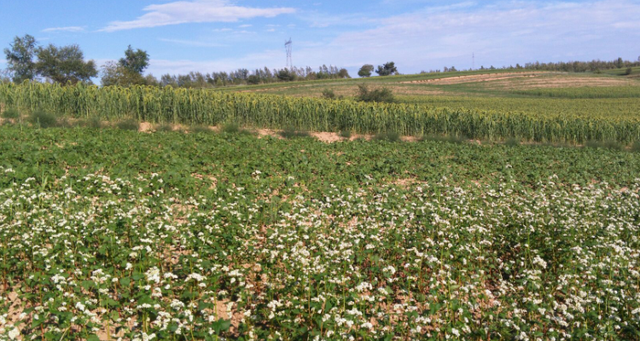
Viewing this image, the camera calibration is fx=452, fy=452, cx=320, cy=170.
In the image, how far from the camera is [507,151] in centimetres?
1708

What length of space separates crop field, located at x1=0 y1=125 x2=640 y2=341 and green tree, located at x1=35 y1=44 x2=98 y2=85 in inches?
2335

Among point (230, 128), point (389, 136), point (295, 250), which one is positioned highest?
point (230, 128)

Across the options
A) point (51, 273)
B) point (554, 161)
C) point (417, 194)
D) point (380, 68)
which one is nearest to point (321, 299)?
point (51, 273)

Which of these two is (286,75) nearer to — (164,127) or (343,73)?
(343,73)

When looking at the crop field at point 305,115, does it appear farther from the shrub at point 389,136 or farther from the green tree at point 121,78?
the green tree at point 121,78

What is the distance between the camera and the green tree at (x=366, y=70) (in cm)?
11144

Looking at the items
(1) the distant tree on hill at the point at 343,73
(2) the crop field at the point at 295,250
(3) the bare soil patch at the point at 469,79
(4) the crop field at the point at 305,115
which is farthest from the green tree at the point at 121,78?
(1) the distant tree on hill at the point at 343,73

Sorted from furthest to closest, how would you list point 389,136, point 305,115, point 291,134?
point 305,115 → point 389,136 → point 291,134

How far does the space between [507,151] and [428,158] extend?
4005 millimetres

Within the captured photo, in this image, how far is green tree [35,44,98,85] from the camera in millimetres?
64250

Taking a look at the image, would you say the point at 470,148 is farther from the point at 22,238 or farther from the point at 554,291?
the point at 22,238

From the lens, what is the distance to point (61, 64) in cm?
6419

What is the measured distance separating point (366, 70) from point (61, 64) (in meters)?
69.1

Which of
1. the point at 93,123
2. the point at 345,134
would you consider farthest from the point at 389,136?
the point at 93,123
